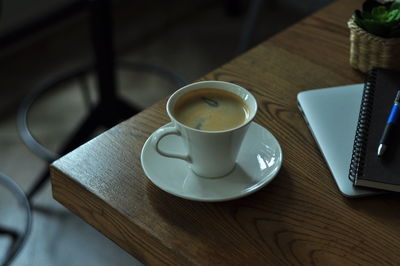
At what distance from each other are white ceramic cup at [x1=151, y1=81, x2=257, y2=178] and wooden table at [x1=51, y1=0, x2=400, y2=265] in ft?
0.13

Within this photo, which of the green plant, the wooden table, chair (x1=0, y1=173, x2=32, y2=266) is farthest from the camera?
chair (x1=0, y1=173, x2=32, y2=266)

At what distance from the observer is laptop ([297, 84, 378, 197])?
2.06 feet

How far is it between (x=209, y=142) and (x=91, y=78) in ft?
4.52

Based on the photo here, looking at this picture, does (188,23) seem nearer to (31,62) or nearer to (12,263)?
(31,62)

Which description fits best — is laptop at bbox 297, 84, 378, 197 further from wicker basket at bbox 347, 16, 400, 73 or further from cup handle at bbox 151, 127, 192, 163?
cup handle at bbox 151, 127, 192, 163

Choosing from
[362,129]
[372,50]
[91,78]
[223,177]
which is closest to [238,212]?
[223,177]

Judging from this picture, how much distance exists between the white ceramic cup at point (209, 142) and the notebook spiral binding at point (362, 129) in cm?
13

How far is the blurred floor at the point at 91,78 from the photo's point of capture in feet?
4.20

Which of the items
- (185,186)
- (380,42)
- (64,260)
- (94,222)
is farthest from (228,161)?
(64,260)

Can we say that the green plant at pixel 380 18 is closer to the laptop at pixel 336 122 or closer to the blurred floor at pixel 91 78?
the laptop at pixel 336 122

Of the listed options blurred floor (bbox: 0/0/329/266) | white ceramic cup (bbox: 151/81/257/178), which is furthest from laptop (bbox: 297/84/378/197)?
blurred floor (bbox: 0/0/329/266)

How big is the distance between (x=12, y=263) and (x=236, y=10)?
1.39 metres

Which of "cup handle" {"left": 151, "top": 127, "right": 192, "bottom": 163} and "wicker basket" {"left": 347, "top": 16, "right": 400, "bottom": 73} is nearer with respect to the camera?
"cup handle" {"left": 151, "top": 127, "right": 192, "bottom": 163}

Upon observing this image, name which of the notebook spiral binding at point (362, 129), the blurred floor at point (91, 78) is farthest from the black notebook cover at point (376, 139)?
the blurred floor at point (91, 78)
